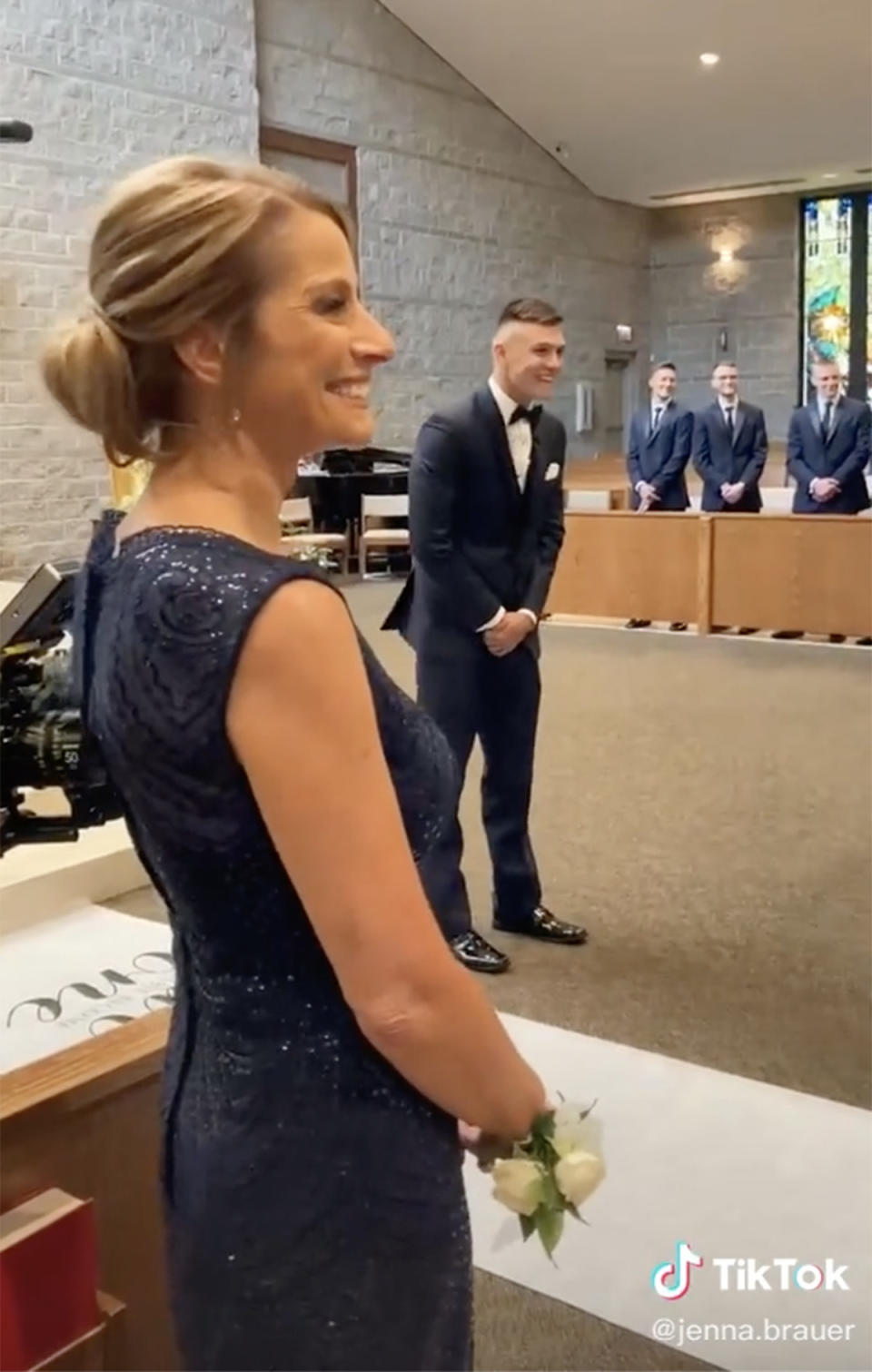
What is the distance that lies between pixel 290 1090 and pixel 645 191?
14753 millimetres

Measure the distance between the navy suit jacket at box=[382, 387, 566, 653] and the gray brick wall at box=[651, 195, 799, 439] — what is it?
12.2 meters

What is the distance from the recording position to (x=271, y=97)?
1062 cm

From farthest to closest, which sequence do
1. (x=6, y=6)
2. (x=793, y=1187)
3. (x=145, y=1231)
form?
(x=6, y=6) < (x=793, y=1187) < (x=145, y=1231)

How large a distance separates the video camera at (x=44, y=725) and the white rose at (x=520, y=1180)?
1.28 ft

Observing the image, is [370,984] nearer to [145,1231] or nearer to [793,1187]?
[145,1231]

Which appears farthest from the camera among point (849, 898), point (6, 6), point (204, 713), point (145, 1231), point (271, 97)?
point (271, 97)

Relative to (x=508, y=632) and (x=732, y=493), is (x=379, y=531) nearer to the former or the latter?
(x=732, y=493)

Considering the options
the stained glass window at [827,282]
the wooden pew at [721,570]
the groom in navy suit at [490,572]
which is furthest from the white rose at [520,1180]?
the stained glass window at [827,282]

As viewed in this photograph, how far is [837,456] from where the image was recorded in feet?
28.2

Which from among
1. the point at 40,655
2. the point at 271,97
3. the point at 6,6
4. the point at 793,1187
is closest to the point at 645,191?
the point at 271,97

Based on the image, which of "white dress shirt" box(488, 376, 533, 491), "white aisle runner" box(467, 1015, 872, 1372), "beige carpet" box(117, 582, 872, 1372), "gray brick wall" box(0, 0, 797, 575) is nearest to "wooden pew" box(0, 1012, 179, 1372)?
"beige carpet" box(117, 582, 872, 1372)

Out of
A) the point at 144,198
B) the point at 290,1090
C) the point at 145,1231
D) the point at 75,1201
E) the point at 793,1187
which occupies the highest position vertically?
the point at 144,198

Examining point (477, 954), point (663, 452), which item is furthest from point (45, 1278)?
point (663, 452)

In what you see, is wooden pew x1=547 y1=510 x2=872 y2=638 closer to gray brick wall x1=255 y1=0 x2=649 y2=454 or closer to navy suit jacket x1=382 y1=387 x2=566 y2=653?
gray brick wall x1=255 y1=0 x2=649 y2=454
